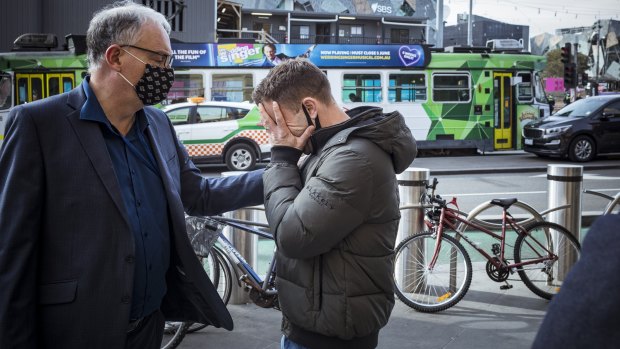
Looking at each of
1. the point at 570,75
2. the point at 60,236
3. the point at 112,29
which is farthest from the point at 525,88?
the point at 60,236

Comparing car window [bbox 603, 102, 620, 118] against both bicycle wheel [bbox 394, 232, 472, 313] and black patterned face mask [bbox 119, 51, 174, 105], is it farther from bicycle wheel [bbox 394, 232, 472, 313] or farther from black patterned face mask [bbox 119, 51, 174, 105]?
black patterned face mask [bbox 119, 51, 174, 105]

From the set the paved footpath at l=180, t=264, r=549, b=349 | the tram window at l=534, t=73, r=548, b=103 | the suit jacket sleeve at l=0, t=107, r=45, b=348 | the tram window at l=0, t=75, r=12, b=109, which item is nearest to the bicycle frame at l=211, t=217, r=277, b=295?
the paved footpath at l=180, t=264, r=549, b=349

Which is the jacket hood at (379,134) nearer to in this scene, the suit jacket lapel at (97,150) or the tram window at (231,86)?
the suit jacket lapel at (97,150)

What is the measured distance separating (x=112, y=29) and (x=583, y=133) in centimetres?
1858

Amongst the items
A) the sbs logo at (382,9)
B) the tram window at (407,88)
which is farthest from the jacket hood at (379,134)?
the sbs logo at (382,9)

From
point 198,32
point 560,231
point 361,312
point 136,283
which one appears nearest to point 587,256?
point 361,312

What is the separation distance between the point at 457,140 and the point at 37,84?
1265 cm

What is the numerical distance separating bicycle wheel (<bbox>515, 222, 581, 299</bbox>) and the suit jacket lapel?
4475 millimetres

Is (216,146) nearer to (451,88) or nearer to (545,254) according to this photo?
(451,88)

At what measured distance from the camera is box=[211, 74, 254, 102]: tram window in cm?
1992

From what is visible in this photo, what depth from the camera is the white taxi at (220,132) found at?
57.3 ft

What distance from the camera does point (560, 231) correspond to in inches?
244

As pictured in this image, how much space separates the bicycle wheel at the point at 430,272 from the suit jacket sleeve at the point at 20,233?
3.89 meters

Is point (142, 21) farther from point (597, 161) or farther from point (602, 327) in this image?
point (597, 161)
